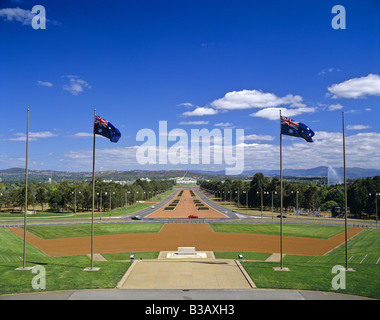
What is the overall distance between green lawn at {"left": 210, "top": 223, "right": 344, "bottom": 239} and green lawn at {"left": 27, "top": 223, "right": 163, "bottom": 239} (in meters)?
12.7

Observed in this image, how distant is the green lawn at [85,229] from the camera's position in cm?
5359

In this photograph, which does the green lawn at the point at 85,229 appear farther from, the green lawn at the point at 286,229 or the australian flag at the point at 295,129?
the australian flag at the point at 295,129

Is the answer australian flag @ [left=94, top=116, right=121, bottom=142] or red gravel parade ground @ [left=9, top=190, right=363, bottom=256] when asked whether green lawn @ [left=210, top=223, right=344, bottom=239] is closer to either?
red gravel parade ground @ [left=9, top=190, right=363, bottom=256]

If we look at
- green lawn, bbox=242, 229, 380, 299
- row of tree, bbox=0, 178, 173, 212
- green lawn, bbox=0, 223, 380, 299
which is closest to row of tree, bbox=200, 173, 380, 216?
row of tree, bbox=0, 178, 173, 212

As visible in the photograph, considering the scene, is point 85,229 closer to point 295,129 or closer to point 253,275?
point 253,275

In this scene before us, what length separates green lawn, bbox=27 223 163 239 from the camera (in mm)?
53591

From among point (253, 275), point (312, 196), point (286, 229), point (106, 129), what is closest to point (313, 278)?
point (253, 275)

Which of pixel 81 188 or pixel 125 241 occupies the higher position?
pixel 81 188

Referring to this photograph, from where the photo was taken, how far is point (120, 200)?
10738 centimetres

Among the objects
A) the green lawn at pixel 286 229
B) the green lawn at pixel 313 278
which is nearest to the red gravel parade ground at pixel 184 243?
the green lawn at pixel 286 229

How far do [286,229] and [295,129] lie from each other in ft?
129
